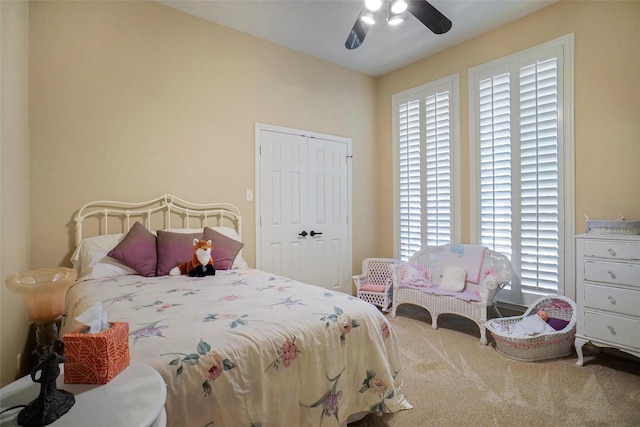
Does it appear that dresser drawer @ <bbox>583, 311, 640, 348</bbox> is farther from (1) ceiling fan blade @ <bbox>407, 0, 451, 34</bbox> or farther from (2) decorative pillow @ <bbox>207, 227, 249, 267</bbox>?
(2) decorative pillow @ <bbox>207, 227, 249, 267</bbox>

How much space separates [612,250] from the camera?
2271 millimetres

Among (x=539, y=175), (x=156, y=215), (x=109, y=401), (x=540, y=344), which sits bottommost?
(x=540, y=344)

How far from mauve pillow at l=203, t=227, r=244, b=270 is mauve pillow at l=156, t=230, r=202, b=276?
172 millimetres

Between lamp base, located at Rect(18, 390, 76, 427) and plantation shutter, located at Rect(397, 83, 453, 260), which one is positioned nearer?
lamp base, located at Rect(18, 390, 76, 427)

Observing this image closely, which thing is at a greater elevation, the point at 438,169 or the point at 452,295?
the point at 438,169

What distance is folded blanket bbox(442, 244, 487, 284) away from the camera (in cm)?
329

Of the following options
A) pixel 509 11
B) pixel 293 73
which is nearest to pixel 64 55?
pixel 293 73

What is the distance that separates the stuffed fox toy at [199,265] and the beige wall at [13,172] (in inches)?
36.3

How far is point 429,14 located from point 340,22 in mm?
1248

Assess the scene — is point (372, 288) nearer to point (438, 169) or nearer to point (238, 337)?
point (438, 169)

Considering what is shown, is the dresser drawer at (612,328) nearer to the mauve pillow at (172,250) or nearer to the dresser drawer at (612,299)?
the dresser drawer at (612,299)

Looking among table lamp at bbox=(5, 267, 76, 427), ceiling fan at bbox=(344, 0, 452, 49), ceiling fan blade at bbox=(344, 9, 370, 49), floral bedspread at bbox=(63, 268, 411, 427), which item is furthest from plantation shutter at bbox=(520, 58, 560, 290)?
table lamp at bbox=(5, 267, 76, 427)

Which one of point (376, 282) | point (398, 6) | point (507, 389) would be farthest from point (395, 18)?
point (376, 282)

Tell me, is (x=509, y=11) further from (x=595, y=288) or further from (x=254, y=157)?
(x=254, y=157)
